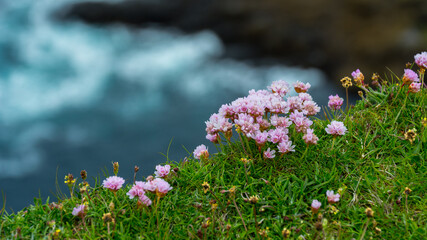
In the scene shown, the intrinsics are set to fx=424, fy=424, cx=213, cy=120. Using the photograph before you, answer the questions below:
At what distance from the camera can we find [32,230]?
3.06m

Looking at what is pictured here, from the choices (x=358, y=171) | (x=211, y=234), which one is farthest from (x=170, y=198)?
(x=358, y=171)

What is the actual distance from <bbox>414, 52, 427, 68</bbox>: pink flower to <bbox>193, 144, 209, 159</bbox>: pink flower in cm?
219

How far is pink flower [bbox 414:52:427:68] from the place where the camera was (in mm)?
4020

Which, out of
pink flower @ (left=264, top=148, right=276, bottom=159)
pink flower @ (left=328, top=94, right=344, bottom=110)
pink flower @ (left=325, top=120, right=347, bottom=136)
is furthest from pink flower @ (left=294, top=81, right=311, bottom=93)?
pink flower @ (left=264, top=148, right=276, bottom=159)

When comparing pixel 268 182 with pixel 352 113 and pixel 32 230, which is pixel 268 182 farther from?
pixel 32 230

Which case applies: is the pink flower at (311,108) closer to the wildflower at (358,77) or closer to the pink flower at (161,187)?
the wildflower at (358,77)

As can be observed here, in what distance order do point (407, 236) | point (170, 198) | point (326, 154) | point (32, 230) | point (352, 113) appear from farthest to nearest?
point (352, 113) → point (326, 154) → point (170, 198) → point (32, 230) → point (407, 236)

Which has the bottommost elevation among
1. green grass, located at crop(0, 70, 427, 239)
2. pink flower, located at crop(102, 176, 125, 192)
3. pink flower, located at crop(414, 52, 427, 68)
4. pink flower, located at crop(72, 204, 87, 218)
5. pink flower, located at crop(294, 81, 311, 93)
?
green grass, located at crop(0, 70, 427, 239)

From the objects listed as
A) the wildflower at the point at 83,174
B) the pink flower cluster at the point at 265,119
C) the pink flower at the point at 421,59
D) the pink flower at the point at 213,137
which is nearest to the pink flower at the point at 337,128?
the pink flower cluster at the point at 265,119

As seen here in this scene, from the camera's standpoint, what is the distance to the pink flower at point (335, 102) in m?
4.09

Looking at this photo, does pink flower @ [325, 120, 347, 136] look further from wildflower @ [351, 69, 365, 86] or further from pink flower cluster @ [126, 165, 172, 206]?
pink flower cluster @ [126, 165, 172, 206]

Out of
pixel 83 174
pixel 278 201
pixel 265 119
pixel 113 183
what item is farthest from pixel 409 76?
pixel 83 174

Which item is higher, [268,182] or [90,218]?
[90,218]

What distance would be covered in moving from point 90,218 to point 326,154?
195 centimetres
